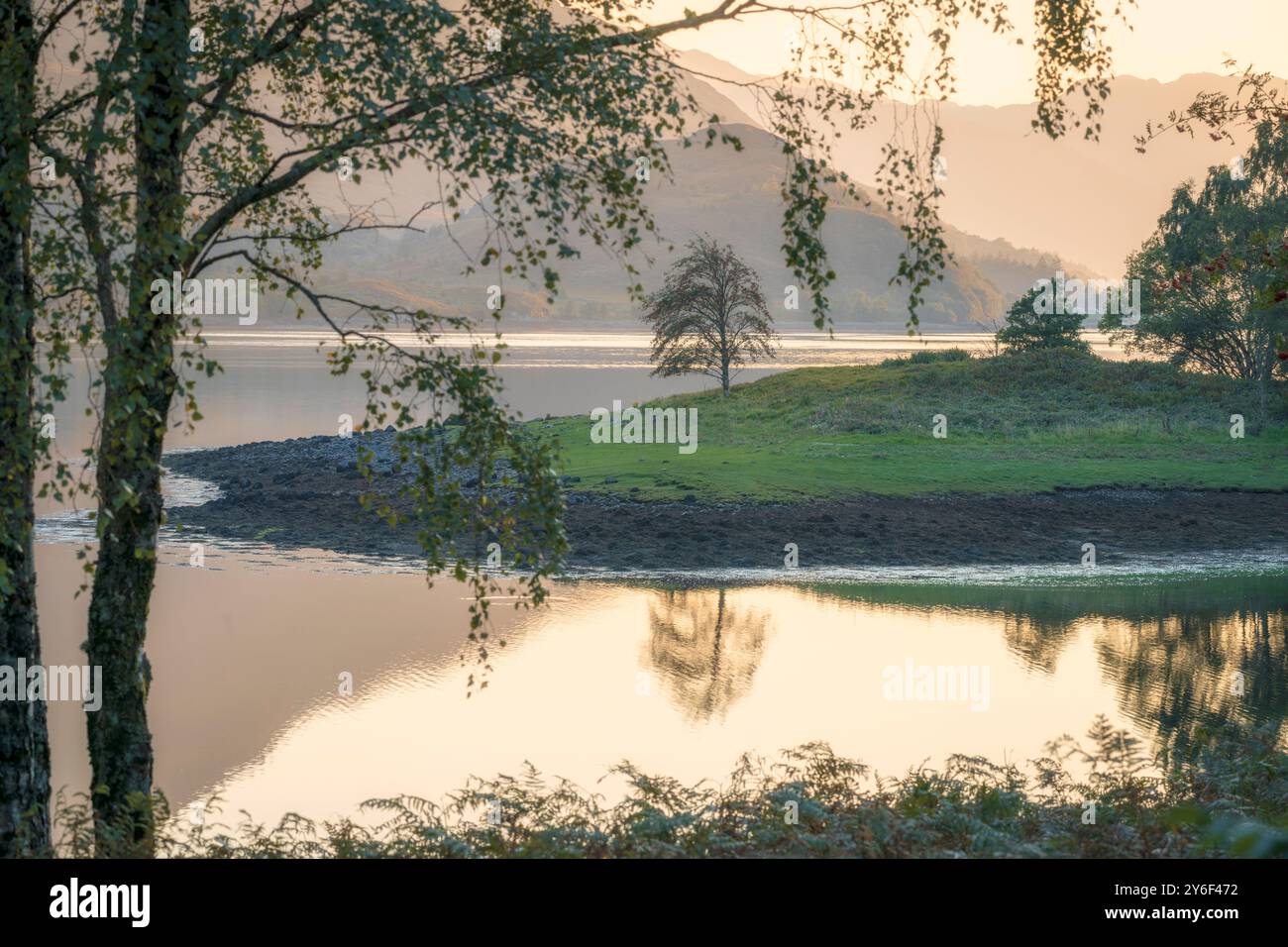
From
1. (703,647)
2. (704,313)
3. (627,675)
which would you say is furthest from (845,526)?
(704,313)

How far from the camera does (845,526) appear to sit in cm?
3341

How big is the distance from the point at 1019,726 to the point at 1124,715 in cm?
156

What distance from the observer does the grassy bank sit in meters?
10.3

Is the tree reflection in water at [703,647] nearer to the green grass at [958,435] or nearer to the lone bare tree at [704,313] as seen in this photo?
the green grass at [958,435]

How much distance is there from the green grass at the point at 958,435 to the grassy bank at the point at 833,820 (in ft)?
66.8

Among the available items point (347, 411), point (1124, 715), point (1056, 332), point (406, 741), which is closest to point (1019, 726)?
point (1124, 715)

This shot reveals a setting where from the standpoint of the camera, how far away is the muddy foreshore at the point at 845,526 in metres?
31.2

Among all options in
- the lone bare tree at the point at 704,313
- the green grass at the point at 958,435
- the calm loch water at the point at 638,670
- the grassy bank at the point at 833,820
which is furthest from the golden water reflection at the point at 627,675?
the lone bare tree at the point at 704,313

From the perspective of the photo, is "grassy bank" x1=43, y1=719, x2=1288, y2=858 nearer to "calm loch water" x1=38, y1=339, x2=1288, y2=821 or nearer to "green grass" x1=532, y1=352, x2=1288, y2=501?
"calm loch water" x1=38, y1=339, x2=1288, y2=821

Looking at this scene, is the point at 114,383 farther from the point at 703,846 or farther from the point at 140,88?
the point at 703,846

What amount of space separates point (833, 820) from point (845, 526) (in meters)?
22.6

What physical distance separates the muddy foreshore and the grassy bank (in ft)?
54.6

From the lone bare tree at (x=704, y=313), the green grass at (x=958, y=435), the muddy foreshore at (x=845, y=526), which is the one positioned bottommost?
the muddy foreshore at (x=845, y=526)

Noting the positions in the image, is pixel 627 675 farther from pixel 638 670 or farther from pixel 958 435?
pixel 958 435
